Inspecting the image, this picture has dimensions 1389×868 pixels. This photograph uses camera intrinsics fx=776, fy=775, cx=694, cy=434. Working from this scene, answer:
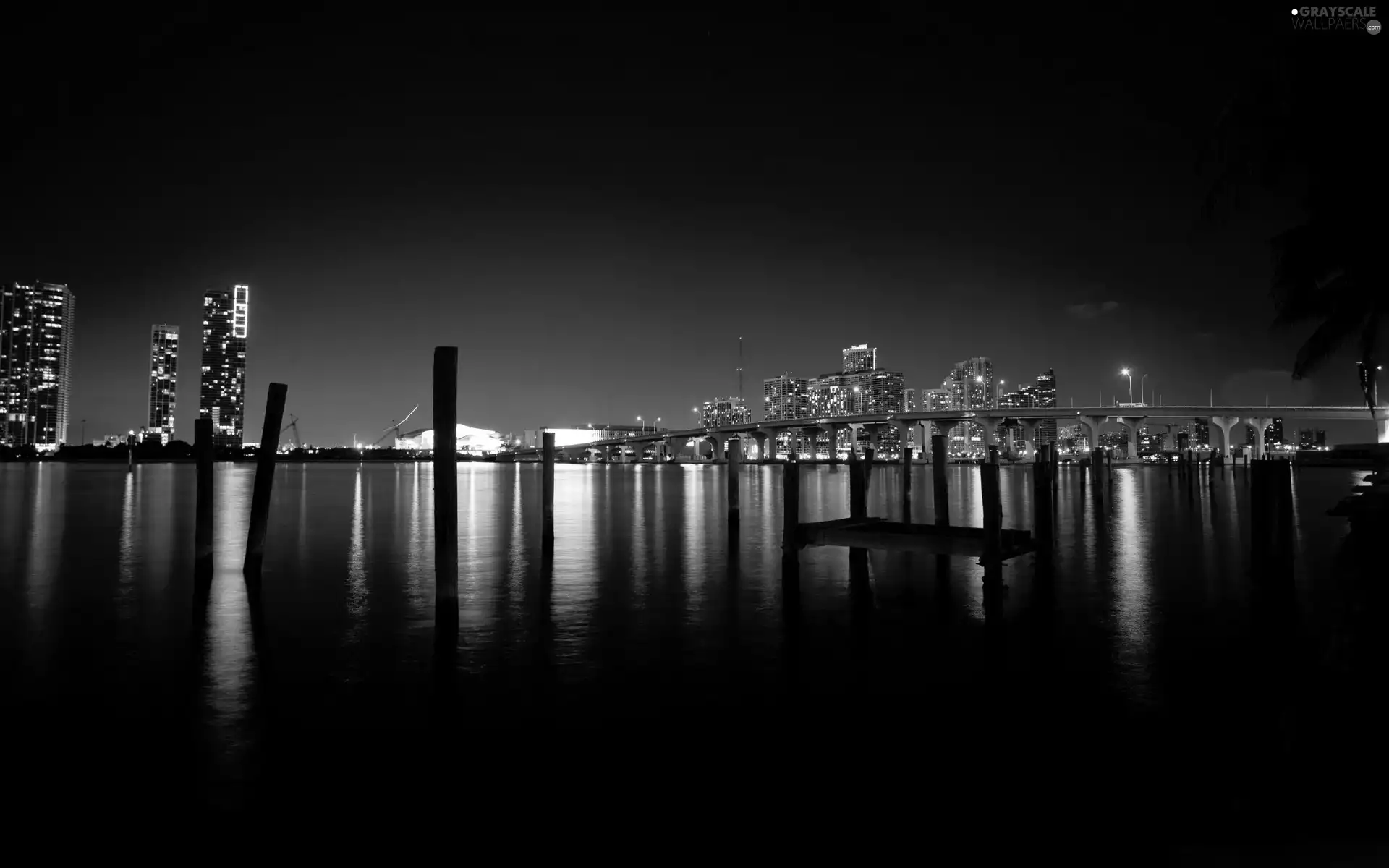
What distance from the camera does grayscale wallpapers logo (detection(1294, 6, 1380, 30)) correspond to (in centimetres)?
786

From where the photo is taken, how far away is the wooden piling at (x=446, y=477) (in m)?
9.36

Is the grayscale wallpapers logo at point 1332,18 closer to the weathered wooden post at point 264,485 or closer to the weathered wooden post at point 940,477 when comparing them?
the weathered wooden post at point 940,477

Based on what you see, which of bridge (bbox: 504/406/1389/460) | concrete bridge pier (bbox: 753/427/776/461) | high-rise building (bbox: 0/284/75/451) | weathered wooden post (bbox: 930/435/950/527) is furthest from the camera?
high-rise building (bbox: 0/284/75/451)

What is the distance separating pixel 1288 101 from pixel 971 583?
Answer: 789 centimetres

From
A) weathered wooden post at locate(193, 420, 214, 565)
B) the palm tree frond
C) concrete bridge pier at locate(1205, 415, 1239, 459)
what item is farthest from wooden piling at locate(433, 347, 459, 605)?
concrete bridge pier at locate(1205, 415, 1239, 459)

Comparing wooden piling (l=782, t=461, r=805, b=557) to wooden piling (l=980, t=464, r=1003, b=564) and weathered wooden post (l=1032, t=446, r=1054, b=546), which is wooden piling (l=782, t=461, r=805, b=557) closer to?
wooden piling (l=980, t=464, r=1003, b=564)

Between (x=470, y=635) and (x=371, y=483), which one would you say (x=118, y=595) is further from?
(x=371, y=483)

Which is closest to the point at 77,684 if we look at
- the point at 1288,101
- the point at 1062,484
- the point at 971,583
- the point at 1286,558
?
the point at 971,583

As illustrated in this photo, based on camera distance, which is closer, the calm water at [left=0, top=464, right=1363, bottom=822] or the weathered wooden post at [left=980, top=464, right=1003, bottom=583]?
the calm water at [left=0, top=464, right=1363, bottom=822]

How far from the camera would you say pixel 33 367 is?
178 metres

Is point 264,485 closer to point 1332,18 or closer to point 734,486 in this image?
point 734,486

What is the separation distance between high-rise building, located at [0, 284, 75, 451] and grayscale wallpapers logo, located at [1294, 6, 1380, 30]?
223453 millimetres

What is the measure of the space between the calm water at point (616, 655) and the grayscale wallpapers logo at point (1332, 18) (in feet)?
21.7

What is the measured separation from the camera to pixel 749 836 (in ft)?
14.5
